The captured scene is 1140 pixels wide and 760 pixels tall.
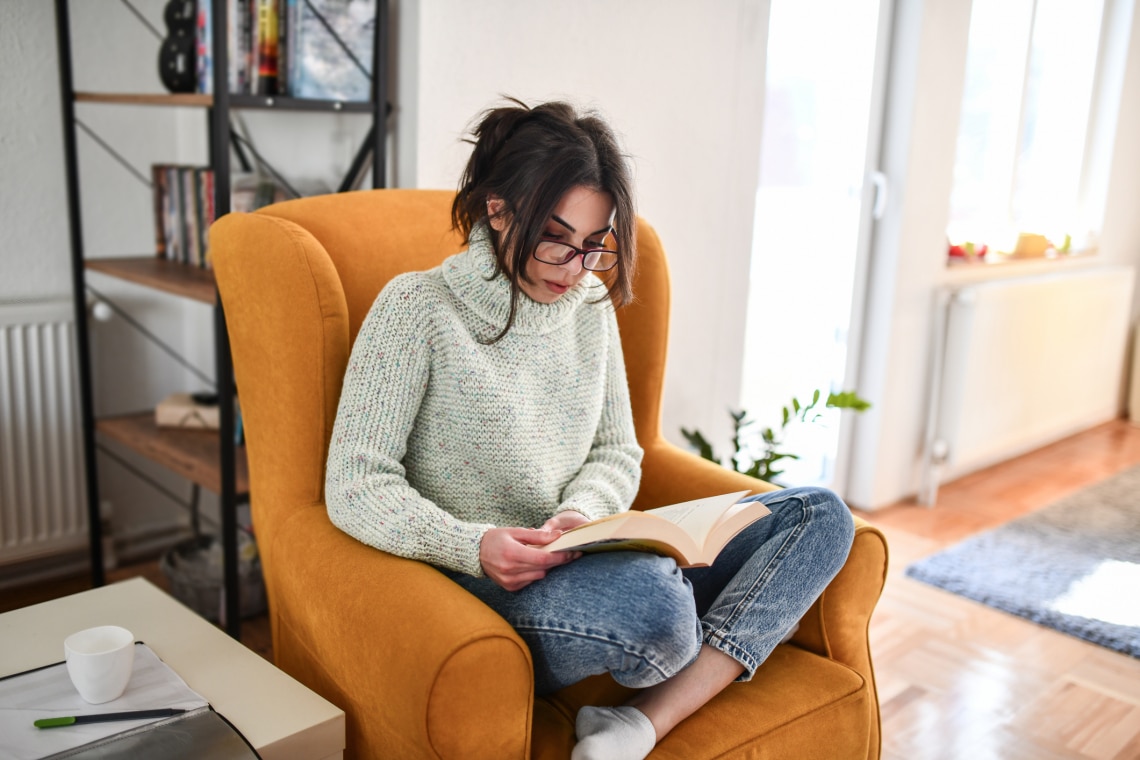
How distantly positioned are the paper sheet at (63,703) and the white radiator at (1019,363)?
2546 mm

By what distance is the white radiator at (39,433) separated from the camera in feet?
6.77

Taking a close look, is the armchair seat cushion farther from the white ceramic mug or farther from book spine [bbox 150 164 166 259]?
book spine [bbox 150 164 166 259]

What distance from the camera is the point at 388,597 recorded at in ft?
3.62

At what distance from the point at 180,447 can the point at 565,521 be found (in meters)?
1.02

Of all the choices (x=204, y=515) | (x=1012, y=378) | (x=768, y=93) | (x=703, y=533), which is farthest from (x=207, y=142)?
(x=1012, y=378)

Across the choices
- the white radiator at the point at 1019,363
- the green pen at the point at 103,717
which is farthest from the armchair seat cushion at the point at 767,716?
the white radiator at the point at 1019,363

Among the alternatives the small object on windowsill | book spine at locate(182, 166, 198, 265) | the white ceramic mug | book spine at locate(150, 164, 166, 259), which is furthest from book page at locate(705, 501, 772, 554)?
the small object on windowsill

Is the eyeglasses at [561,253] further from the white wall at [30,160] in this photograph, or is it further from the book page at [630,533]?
the white wall at [30,160]

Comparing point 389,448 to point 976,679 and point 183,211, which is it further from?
point 976,679

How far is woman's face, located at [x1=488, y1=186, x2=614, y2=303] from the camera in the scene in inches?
48.5

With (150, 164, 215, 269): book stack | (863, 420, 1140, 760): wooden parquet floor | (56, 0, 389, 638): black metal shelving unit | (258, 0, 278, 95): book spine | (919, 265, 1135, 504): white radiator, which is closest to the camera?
(56, 0, 389, 638): black metal shelving unit

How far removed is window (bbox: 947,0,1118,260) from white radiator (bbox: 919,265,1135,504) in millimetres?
214

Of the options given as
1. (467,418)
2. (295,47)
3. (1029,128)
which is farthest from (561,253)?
(1029,128)

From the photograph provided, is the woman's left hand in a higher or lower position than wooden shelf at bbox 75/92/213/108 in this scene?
lower
